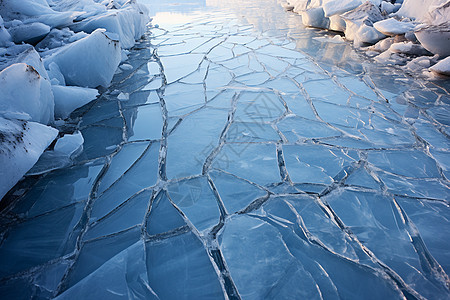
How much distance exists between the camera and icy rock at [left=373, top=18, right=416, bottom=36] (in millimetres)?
4090

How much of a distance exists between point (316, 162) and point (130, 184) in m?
1.47

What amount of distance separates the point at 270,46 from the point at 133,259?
4.93 metres

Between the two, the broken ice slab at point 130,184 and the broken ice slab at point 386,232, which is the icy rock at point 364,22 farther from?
the broken ice slab at point 130,184

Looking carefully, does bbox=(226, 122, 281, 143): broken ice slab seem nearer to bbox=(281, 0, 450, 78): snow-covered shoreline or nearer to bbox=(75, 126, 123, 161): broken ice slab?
bbox=(75, 126, 123, 161): broken ice slab

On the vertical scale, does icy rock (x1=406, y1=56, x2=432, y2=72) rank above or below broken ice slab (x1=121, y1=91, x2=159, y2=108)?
above

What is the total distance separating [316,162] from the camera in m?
1.92

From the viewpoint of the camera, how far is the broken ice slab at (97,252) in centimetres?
122

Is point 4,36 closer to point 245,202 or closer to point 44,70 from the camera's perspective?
point 44,70

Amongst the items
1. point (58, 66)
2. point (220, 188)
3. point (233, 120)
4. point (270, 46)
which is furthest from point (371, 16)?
point (58, 66)

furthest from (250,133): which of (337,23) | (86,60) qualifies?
(337,23)

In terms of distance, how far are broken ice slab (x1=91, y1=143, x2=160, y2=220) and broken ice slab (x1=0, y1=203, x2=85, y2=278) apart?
130mm

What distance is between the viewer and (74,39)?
3475mm

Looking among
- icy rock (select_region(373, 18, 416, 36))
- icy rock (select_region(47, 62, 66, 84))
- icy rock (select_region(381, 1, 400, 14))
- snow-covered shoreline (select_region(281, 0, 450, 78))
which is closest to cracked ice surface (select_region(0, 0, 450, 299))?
icy rock (select_region(47, 62, 66, 84))

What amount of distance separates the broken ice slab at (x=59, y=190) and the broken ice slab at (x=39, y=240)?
0.09 m
